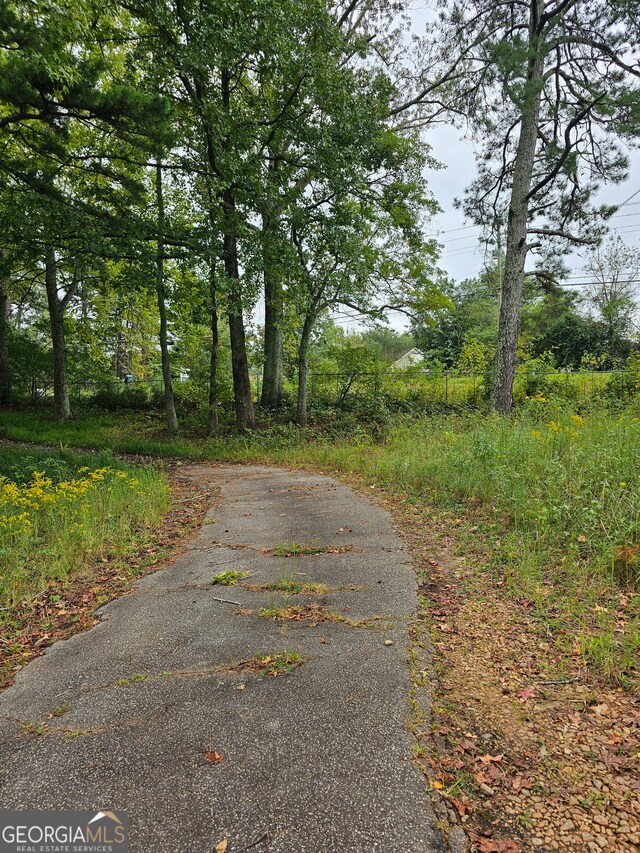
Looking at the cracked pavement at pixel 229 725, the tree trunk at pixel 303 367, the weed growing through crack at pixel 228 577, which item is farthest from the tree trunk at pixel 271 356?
the cracked pavement at pixel 229 725

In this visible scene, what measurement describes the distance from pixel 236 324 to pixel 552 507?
847 cm

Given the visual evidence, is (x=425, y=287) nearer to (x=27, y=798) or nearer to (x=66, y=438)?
(x=66, y=438)

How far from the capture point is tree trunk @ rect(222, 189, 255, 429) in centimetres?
913

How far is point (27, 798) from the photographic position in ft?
4.75

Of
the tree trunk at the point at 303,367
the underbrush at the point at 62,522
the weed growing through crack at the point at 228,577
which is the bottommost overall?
the weed growing through crack at the point at 228,577

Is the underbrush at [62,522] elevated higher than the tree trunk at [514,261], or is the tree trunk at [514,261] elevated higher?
the tree trunk at [514,261]

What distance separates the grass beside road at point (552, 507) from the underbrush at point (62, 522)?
322cm

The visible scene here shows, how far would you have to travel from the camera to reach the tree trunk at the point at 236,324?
30.0ft

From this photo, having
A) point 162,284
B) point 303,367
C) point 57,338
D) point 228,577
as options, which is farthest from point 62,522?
point 57,338

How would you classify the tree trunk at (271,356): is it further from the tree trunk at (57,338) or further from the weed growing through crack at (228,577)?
the weed growing through crack at (228,577)

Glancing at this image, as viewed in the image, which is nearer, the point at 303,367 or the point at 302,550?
the point at 302,550

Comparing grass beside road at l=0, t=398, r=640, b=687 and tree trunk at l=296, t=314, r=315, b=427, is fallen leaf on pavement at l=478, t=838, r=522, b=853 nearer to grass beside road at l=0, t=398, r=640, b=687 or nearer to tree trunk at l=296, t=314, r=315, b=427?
grass beside road at l=0, t=398, r=640, b=687

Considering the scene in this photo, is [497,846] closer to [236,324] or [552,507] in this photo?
[552,507]

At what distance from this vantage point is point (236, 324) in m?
10.3
